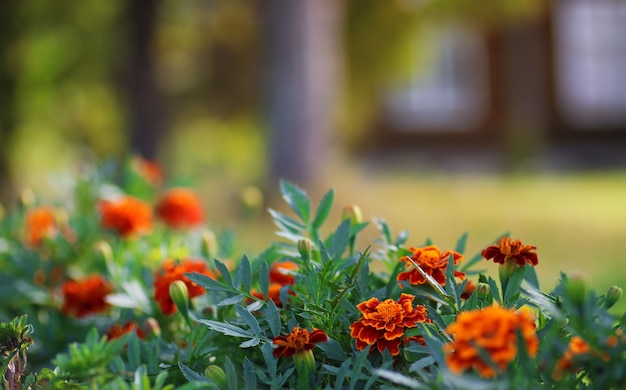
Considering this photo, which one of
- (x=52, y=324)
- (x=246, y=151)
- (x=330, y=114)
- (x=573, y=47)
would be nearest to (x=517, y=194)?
(x=330, y=114)

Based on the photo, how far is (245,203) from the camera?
2326mm

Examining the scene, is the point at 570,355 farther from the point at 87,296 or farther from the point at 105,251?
the point at 105,251

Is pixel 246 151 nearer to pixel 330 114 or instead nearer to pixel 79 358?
pixel 330 114

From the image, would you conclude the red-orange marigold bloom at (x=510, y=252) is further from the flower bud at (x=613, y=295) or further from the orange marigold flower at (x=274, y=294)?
the orange marigold flower at (x=274, y=294)

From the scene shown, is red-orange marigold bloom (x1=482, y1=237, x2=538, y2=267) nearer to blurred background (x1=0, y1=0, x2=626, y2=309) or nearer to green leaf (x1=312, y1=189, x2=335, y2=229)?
green leaf (x1=312, y1=189, x2=335, y2=229)

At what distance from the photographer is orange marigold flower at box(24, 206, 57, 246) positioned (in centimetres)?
237

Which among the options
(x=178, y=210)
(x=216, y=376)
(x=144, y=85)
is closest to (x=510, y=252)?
(x=216, y=376)

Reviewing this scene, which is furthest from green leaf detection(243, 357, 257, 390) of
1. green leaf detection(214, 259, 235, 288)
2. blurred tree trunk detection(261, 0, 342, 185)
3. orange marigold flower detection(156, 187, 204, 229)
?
blurred tree trunk detection(261, 0, 342, 185)

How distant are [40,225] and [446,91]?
11.2 m

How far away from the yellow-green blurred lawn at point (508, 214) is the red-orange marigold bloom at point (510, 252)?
3.07 m

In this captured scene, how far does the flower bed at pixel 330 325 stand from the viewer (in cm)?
112

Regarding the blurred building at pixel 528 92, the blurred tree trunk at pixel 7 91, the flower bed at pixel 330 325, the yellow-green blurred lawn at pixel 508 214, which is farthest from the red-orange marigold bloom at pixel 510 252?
the blurred building at pixel 528 92

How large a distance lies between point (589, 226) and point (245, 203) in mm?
5440

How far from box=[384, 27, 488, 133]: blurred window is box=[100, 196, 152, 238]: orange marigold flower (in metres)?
10.8
